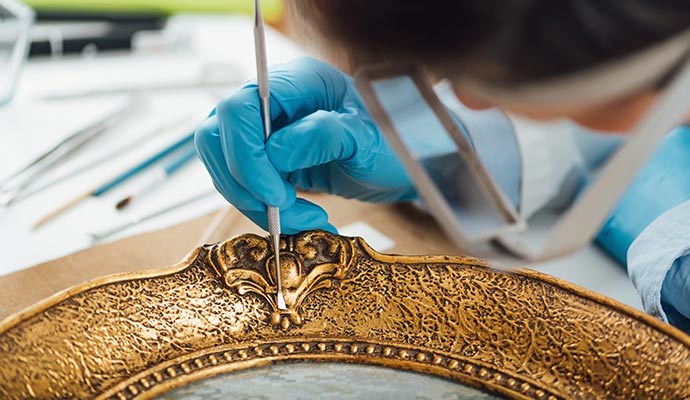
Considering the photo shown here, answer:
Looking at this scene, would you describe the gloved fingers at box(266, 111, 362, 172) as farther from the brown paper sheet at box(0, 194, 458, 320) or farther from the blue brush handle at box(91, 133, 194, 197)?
the blue brush handle at box(91, 133, 194, 197)

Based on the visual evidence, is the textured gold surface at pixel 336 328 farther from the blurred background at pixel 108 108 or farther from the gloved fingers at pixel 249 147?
the blurred background at pixel 108 108

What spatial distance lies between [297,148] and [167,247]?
7.1 inches

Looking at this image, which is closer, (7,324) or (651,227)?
(7,324)

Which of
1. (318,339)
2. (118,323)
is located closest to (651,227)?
(318,339)

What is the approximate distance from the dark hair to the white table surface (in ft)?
0.77

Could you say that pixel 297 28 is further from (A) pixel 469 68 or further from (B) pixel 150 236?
(B) pixel 150 236

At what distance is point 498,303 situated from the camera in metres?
0.50

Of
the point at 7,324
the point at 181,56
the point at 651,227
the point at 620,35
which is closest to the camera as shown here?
the point at 620,35

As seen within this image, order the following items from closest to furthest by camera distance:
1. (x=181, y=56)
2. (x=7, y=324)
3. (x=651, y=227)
→ (x=7, y=324) → (x=651, y=227) → (x=181, y=56)

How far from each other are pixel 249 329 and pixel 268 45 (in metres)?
0.69

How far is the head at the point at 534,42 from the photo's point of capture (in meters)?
0.26

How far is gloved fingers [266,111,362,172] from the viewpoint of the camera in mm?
555

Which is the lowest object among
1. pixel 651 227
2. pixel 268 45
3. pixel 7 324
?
pixel 651 227

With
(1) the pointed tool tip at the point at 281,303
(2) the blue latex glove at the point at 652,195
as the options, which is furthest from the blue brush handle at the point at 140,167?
(2) the blue latex glove at the point at 652,195
